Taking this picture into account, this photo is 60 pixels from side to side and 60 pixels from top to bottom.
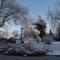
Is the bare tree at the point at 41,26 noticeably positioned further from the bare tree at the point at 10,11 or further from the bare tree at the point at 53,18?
the bare tree at the point at 10,11

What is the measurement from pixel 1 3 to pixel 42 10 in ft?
7.26

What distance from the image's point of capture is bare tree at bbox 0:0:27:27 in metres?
11.2

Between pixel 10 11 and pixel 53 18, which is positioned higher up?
pixel 10 11

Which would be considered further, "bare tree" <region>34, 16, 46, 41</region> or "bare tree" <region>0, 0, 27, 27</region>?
"bare tree" <region>0, 0, 27, 27</region>

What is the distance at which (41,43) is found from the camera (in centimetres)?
1080

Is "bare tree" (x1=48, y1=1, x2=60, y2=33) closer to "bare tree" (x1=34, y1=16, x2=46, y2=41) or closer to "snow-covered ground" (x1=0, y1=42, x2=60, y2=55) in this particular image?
"bare tree" (x1=34, y1=16, x2=46, y2=41)

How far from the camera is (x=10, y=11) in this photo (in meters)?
11.3

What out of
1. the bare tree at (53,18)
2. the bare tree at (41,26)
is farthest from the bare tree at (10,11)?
the bare tree at (53,18)

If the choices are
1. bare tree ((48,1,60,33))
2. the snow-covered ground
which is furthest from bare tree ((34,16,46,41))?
the snow-covered ground

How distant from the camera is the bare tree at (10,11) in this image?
11.2 metres

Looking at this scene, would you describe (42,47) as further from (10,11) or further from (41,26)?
(10,11)

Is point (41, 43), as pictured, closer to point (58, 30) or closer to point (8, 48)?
point (58, 30)

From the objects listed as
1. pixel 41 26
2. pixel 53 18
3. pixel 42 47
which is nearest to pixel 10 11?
pixel 41 26

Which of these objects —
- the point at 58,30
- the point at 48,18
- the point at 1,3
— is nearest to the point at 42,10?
the point at 48,18
